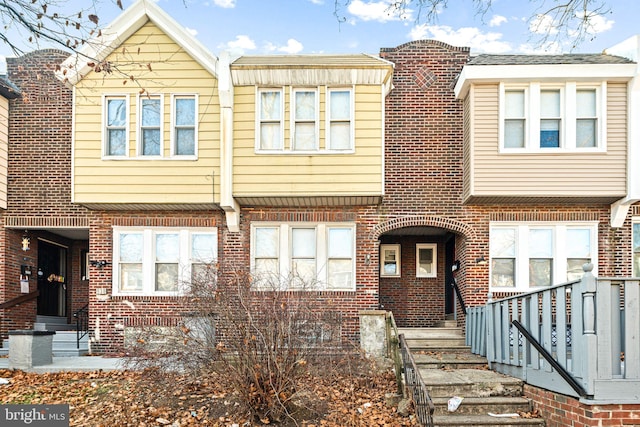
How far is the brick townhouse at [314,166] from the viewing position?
12.0 m

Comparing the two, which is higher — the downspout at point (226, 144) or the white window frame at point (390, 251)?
the downspout at point (226, 144)

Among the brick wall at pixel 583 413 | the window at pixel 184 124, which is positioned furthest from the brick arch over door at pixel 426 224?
the brick wall at pixel 583 413

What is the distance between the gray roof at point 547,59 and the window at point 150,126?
24.0 feet

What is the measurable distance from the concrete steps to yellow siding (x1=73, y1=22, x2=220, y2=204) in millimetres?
3600

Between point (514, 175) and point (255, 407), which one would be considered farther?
point (514, 175)

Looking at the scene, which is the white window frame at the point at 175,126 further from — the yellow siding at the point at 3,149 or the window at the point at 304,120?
the yellow siding at the point at 3,149

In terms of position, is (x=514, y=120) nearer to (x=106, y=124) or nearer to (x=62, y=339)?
(x=106, y=124)

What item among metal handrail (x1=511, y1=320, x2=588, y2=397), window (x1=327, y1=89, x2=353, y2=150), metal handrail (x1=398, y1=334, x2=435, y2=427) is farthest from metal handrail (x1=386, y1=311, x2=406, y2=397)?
window (x1=327, y1=89, x2=353, y2=150)

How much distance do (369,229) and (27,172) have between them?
28.2ft

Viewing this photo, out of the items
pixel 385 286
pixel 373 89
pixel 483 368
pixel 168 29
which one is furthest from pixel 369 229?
pixel 168 29

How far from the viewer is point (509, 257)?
497 inches

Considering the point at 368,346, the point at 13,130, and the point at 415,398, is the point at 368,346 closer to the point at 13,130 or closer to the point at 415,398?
the point at 415,398

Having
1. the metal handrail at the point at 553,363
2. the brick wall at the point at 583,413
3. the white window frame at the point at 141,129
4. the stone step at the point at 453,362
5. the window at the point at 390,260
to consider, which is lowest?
the stone step at the point at 453,362

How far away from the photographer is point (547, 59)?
12375 millimetres
